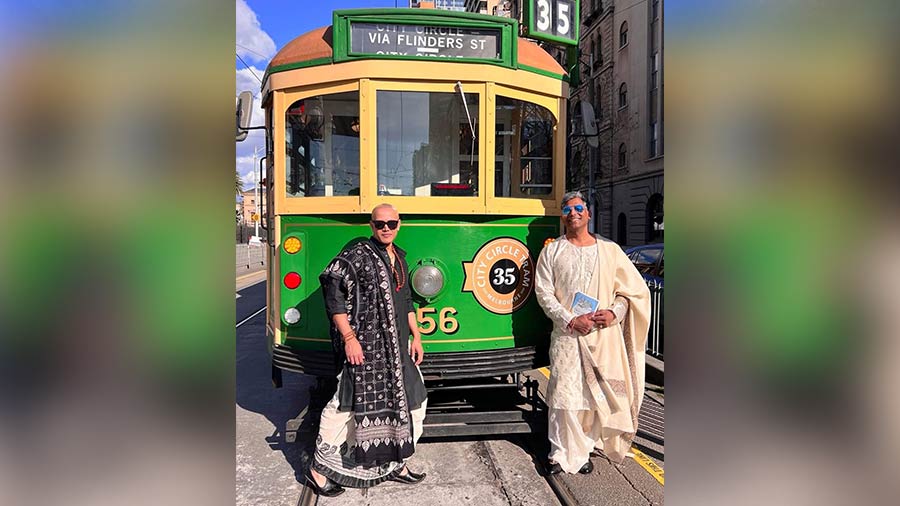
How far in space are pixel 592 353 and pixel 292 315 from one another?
202cm

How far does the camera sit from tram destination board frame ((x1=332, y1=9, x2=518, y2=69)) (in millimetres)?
3199

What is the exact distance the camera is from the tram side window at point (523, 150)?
11.9 ft

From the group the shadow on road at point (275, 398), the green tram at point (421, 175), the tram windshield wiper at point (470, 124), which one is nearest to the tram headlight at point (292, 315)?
the green tram at point (421, 175)

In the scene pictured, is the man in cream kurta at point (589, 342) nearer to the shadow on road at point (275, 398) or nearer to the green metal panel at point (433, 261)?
the green metal panel at point (433, 261)

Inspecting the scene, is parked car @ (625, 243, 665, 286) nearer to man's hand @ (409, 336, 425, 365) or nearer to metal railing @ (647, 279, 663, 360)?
metal railing @ (647, 279, 663, 360)

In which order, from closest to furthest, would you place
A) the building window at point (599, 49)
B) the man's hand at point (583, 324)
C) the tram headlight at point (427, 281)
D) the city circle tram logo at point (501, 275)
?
the man's hand at point (583, 324) < the tram headlight at point (427, 281) < the city circle tram logo at point (501, 275) < the building window at point (599, 49)

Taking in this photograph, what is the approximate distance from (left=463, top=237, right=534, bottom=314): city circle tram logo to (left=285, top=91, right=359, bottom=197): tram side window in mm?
1012

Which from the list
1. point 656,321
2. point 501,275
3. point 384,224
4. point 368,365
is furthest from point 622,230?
point 368,365
